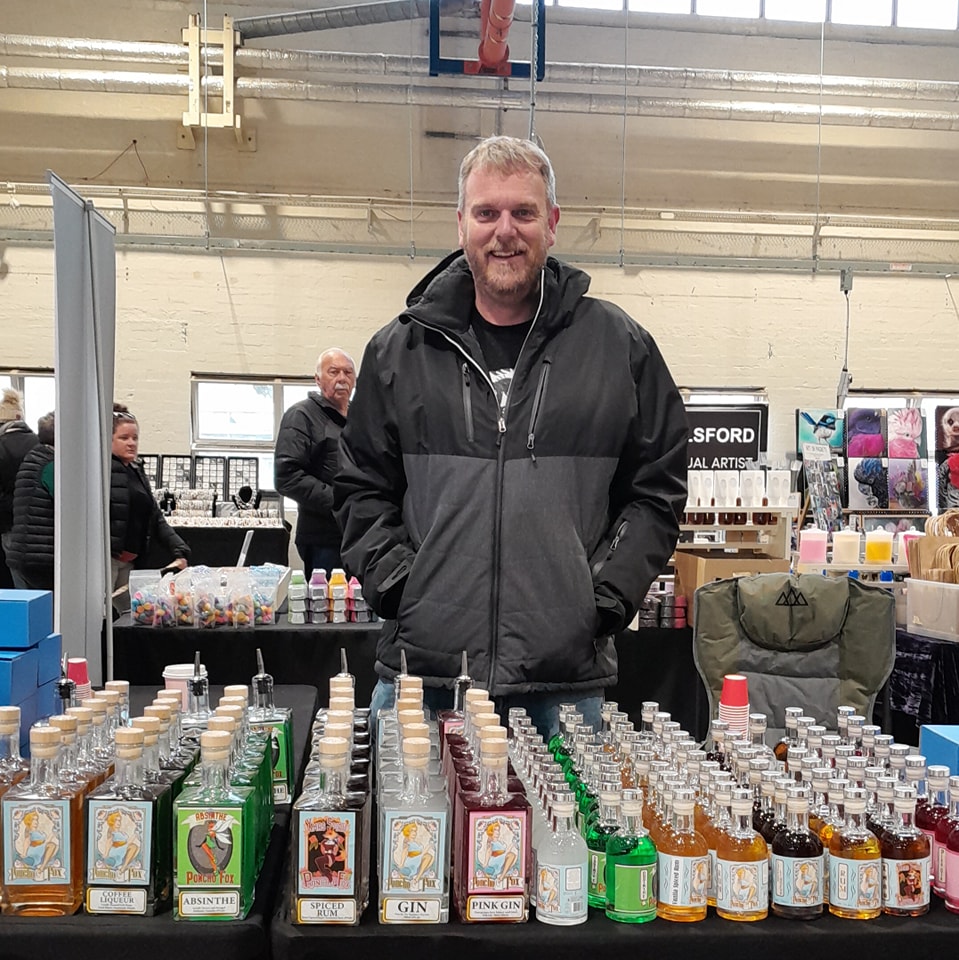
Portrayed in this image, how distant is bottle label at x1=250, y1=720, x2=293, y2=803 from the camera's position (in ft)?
5.70

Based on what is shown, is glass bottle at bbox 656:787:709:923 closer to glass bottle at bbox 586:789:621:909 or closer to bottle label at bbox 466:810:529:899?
glass bottle at bbox 586:789:621:909

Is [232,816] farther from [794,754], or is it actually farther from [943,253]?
[943,253]

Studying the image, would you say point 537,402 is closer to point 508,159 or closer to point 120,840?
point 508,159

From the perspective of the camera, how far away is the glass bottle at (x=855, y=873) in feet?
4.30

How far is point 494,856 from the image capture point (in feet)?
4.16

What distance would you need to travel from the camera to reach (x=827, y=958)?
128 cm

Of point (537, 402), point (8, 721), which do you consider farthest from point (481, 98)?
point (8, 721)

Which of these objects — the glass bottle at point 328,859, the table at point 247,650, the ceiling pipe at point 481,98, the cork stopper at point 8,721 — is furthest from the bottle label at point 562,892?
the ceiling pipe at point 481,98

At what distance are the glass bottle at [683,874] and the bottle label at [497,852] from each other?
0.61 ft

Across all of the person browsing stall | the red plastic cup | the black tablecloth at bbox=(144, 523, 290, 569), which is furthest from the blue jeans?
the black tablecloth at bbox=(144, 523, 290, 569)

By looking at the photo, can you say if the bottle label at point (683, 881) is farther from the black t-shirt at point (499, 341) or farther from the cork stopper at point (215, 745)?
the black t-shirt at point (499, 341)

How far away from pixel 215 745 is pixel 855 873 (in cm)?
84

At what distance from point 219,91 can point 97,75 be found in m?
1.07

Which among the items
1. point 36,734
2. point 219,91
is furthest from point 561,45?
point 36,734
